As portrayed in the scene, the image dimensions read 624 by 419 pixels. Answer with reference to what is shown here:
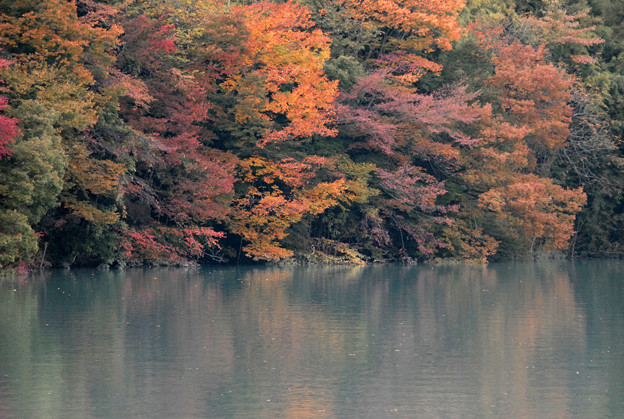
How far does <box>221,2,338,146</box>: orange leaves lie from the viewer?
45.2 m

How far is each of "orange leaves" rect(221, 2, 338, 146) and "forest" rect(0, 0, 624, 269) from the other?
0.11m

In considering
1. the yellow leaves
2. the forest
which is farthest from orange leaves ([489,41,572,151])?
the yellow leaves

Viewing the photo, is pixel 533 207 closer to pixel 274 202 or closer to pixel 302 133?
pixel 302 133

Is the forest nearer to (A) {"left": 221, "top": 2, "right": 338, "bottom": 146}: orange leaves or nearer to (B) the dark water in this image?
(A) {"left": 221, "top": 2, "right": 338, "bottom": 146}: orange leaves

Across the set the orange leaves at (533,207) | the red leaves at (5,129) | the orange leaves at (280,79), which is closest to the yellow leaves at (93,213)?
the red leaves at (5,129)

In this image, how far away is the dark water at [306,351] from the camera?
13.3 meters

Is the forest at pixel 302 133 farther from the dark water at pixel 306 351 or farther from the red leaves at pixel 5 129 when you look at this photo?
the dark water at pixel 306 351

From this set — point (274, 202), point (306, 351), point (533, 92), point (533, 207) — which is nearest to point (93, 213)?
point (274, 202)

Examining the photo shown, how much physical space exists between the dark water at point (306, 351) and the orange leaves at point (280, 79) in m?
14.0

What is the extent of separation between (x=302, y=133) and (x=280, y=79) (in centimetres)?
268

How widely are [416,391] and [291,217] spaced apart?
32.1 metres

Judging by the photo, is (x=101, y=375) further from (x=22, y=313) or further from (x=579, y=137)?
(x=579, y=137)

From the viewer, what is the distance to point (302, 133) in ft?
Answer: 152

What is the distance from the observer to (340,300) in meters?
28.6
